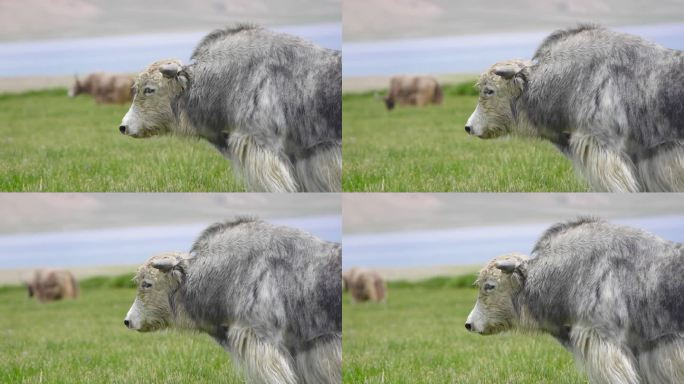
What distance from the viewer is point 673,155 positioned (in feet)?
22.5

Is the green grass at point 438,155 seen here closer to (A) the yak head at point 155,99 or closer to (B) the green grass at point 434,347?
(B) the green grass at point 434,347

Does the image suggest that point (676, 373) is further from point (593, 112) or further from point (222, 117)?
point (222, 117)

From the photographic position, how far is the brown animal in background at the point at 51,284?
7.18 metres

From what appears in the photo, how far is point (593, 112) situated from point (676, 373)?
4.97 feet

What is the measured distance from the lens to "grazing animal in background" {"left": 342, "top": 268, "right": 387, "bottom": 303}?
23.1 ft

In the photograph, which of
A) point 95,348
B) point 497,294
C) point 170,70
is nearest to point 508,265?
point 497,294

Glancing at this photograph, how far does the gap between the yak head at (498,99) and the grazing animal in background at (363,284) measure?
1.03 m

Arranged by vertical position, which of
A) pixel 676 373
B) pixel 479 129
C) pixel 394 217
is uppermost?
pixel 479 129

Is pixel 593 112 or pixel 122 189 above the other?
pixel 593 112

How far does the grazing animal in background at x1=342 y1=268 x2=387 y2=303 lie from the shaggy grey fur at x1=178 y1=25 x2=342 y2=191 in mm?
529

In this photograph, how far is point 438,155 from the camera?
7.22 metres

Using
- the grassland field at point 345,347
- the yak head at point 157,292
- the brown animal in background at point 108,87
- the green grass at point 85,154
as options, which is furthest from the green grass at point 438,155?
the brown animal in background at point 108,87

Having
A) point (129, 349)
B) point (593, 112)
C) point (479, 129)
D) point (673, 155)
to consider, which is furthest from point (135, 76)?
point (673, 155)

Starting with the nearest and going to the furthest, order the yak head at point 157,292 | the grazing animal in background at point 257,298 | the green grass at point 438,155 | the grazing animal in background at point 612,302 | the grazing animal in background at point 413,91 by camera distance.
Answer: the grazing animal in background at point 612,302 → the grazing animal in background at point 257,298 → the yak head at point 157,292 → the green grass at point 438,155 → the grazing animal in background at point 413,91
